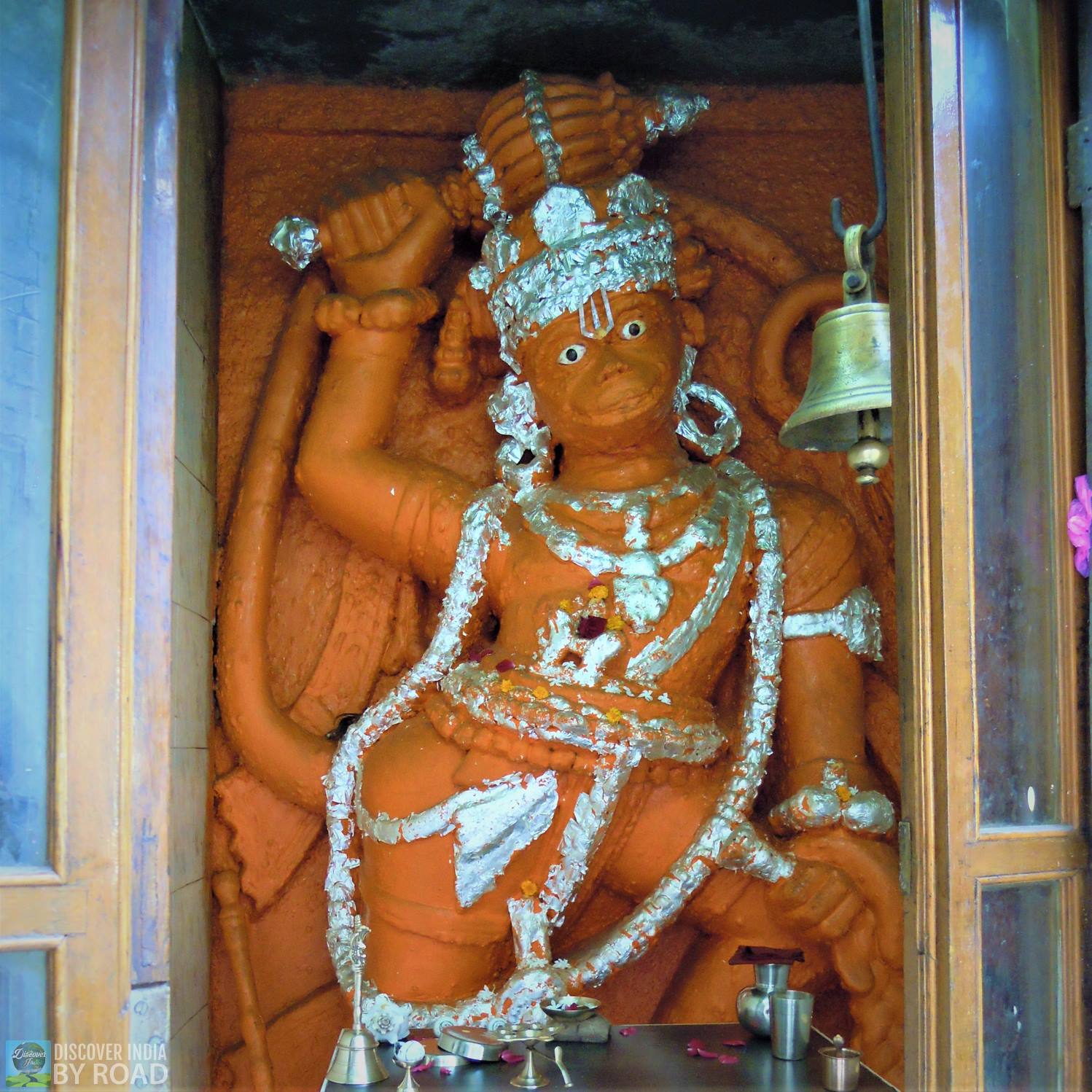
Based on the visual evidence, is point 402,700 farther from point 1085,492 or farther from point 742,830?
point 1085,492

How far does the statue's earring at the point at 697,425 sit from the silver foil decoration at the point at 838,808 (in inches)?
33.5

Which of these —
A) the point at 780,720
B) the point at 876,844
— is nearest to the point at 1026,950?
the point at 876,844

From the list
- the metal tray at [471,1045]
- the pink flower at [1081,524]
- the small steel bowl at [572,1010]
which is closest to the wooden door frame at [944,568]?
the pink flower at [1081,524]

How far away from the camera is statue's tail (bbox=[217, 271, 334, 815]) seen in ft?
11.2

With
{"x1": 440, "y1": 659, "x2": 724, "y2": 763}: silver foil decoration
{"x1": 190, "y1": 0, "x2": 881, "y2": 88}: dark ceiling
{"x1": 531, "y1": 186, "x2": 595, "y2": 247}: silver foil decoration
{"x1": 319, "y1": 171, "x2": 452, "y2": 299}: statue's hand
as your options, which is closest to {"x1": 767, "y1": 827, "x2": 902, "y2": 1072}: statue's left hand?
{"x1": 440, "y1": 659, "x2": 724, "y2": 763}: silver foil decoration

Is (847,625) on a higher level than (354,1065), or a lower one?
higher

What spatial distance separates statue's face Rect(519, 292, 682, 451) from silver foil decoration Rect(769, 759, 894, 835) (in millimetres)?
918

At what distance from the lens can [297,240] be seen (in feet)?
11.7

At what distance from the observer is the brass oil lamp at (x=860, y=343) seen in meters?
2.69

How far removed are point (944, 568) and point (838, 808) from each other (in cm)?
88

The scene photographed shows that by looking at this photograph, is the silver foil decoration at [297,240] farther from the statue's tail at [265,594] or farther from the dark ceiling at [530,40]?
the dark ceiling at [530,40]

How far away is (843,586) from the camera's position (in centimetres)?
340

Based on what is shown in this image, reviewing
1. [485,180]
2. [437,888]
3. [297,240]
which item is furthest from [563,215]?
[437,888]

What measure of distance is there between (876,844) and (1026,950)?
0.71 meters
